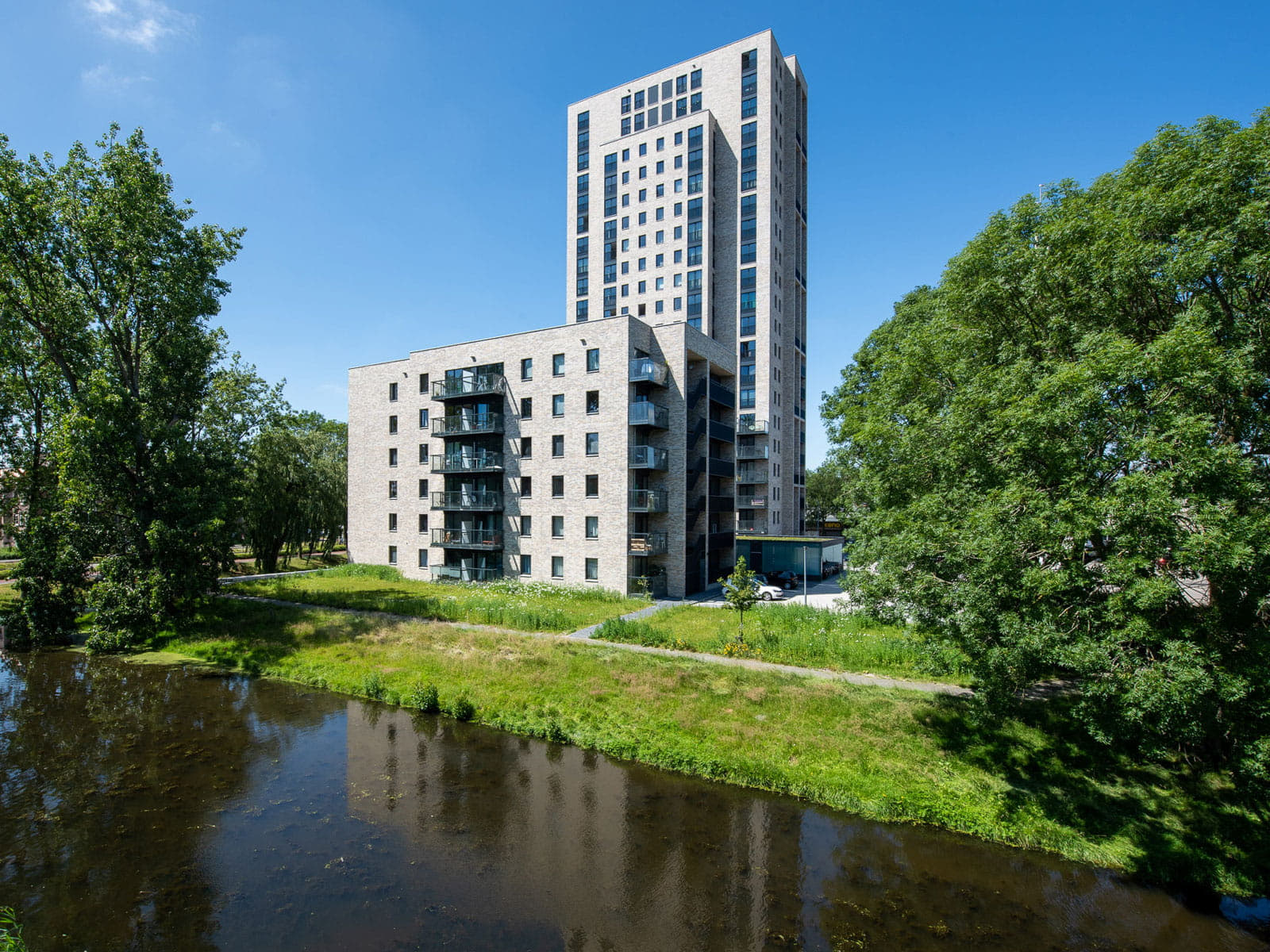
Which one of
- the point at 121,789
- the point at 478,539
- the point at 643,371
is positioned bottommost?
the point at 121,789

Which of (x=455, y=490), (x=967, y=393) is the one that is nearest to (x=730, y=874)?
(x=967, y=393)

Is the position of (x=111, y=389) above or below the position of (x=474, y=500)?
above

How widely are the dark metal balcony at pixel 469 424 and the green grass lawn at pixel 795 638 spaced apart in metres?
16.5

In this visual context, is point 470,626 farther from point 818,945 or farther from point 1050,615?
point 1050,615

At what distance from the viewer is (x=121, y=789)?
12891mm

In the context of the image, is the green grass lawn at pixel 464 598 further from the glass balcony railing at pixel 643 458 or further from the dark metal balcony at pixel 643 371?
the dark metal balcony at pixel 643 371

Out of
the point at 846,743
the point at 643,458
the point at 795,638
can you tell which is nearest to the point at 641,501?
the point at 643,458

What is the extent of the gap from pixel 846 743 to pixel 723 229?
43.1 meters

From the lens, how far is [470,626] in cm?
2450

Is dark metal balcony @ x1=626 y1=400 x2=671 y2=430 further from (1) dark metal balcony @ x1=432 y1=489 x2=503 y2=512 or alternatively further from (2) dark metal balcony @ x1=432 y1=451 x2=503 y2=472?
(1) dark metal balcony @ x1=432 y1=489 x2=503 y2=512

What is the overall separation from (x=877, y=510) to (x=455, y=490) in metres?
29.3

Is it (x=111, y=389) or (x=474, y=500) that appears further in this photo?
(x=474, y=500)

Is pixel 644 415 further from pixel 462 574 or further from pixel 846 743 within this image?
pixel 846 743

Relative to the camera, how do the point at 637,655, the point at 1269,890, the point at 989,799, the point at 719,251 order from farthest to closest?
the point at 719,251
the point at 637,655
the point at 989,799
the point at 1269,890
